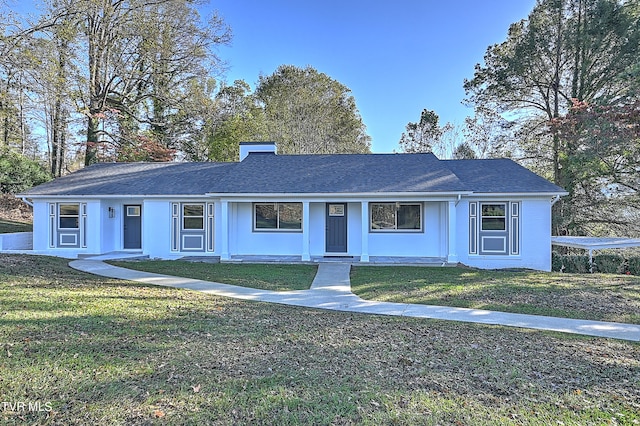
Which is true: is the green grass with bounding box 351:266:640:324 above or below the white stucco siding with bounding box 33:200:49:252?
below

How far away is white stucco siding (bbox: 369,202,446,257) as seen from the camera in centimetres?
1348

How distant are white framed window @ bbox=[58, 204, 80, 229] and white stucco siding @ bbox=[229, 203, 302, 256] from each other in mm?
6236

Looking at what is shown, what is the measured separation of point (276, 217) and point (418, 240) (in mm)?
5497

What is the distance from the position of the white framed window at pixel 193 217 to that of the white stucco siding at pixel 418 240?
6710 mm

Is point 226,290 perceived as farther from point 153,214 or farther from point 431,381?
point 153,214

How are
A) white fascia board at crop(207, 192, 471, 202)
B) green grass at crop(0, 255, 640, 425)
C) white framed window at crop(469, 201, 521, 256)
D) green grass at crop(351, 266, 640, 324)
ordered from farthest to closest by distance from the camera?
white framed window at crop(469, 201, 521, 256) → white fascia board at crop(207, 192, 471, 202) → green grass at crop(351, 266, 640, 324) → green grass at crop(0, 255, 640, 425)

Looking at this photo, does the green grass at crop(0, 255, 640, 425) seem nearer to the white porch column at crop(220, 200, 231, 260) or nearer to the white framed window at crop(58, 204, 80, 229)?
the white porch column at crop(220, 200, 231, 260)

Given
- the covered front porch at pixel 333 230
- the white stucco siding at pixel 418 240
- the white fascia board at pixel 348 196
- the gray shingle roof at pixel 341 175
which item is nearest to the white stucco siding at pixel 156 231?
the covered front porch at pixel 333 230

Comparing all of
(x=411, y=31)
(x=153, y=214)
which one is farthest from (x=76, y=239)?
(x=411, y=31)

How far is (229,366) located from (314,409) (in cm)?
134

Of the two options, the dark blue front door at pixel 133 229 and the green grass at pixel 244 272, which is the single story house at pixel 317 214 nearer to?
the dark blue front door at pixel 133 229

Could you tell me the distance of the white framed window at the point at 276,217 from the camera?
1399 cm

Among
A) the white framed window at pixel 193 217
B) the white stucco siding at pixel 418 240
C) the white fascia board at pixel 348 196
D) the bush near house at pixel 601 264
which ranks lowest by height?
the bush near house at pixel 601 264

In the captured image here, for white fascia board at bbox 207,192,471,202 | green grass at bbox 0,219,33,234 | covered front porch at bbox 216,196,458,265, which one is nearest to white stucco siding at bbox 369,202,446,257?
covered front porch at bbox 216,196,458,265
